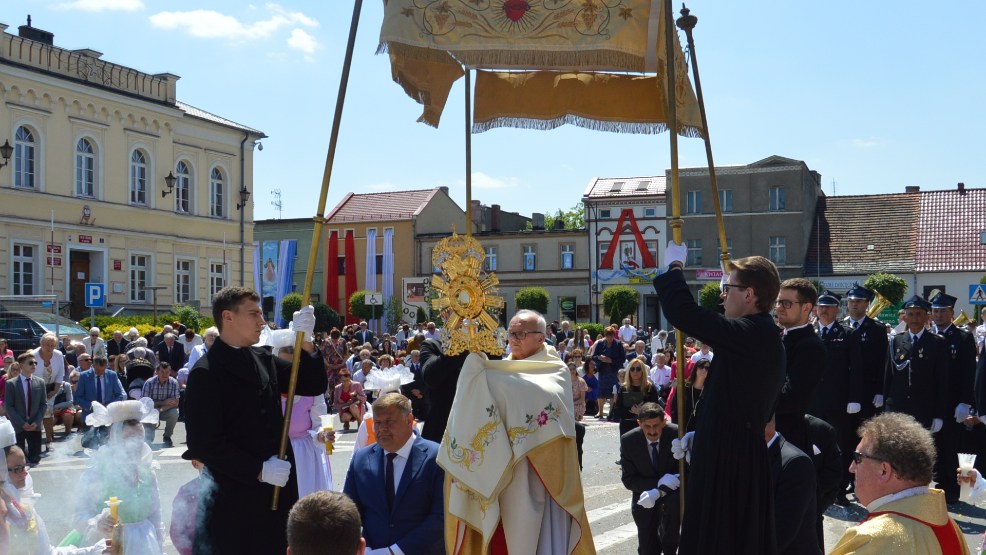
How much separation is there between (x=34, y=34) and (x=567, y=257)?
2934 cm

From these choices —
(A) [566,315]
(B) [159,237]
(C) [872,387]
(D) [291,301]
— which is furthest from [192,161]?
(C) [872,387]

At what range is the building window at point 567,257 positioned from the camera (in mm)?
54094

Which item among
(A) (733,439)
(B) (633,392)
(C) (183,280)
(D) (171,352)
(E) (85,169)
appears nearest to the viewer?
(A) (733,439)

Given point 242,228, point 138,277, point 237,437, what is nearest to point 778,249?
point 242,228

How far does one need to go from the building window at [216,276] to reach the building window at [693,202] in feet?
77.1

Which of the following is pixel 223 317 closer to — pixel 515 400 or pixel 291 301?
pixel 515 400

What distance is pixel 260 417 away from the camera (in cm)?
494

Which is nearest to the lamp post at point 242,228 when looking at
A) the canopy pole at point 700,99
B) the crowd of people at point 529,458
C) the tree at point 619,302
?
the tree at point 619,302

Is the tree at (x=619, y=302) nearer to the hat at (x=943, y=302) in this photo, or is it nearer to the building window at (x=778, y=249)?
the building window at (x=778, y=249)

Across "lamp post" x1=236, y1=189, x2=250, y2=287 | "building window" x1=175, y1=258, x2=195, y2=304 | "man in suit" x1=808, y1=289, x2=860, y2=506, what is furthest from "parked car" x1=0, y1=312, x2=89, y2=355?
"lamp post" x1=236, y1=189, x2=250, y2=287

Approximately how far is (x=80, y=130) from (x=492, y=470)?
3332cm

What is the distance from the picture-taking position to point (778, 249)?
50.5 meters

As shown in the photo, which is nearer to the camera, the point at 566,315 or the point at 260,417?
the point at 260,417

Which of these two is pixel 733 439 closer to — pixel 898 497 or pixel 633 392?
pixel 898 497
